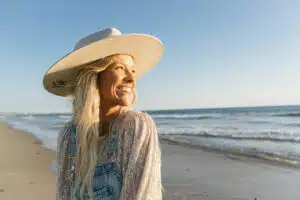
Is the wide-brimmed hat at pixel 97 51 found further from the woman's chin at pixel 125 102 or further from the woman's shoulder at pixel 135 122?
the woman's shoulder at pixel 135 122

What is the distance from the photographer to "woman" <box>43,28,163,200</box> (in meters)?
1.37

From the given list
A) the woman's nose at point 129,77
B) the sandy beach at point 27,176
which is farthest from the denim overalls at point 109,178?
the sandy beach at point 27,176

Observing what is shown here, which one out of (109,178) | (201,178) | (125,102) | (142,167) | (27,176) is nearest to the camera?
(142,167)

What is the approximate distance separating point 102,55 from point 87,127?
37cm

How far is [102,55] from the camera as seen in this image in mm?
1618

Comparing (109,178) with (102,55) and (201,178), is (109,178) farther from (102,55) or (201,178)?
(201,178)

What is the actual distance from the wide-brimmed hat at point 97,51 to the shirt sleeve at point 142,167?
43cm

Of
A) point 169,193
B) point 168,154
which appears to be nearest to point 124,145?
point 169,193

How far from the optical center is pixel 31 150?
11641 millimetres

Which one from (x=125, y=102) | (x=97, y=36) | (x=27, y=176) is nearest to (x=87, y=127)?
(x=125, y=102)

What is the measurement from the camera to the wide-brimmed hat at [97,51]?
158 cm

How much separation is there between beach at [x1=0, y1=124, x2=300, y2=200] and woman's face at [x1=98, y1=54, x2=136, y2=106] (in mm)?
4078

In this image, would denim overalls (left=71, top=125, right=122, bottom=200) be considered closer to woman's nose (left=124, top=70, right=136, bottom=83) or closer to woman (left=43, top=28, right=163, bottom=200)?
woman (left=43, top=28, right=163, bottom=200)

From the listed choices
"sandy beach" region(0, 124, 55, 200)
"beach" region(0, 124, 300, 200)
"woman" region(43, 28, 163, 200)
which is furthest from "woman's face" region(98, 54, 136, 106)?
"sandy beach" region(0, 124, 55, 200)
